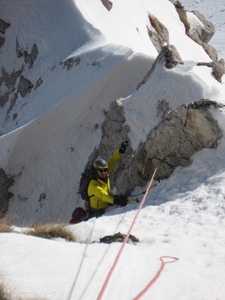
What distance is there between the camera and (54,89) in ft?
62.2

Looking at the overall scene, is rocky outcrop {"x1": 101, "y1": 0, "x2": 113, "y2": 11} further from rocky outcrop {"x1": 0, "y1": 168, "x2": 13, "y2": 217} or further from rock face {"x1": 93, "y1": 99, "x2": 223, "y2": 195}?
rock face {"x1": 93, "y1": 99, "x2": 223, "y2": 195}

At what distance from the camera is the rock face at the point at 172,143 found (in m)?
11.8

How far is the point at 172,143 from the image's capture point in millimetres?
12188

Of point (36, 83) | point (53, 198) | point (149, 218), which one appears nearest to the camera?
point (149, 218)

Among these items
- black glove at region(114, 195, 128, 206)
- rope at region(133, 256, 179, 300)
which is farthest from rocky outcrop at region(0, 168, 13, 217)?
rope at region(133, 256, 179, 300)

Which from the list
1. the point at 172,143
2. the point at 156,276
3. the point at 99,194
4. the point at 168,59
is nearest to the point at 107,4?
the point at 168,59

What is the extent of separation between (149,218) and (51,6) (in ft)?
57.0

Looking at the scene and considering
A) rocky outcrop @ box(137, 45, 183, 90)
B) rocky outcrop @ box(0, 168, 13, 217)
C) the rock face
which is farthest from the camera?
rocky outcrop @ box(0, 168, 13, 217)

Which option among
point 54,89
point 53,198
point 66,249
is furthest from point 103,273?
point 54,89

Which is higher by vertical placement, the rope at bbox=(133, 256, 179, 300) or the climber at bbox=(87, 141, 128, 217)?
the rope at bbox=(133, 256, 179, 300)

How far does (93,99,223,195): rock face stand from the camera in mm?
11805

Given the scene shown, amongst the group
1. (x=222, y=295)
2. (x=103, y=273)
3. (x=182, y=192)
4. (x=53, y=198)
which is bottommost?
(x=53, y=198)

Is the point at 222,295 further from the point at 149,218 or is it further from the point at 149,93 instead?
the point at 149,93

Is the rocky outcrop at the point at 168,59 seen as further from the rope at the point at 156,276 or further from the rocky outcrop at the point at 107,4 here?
the rocky outcrop at the point at 107,4
